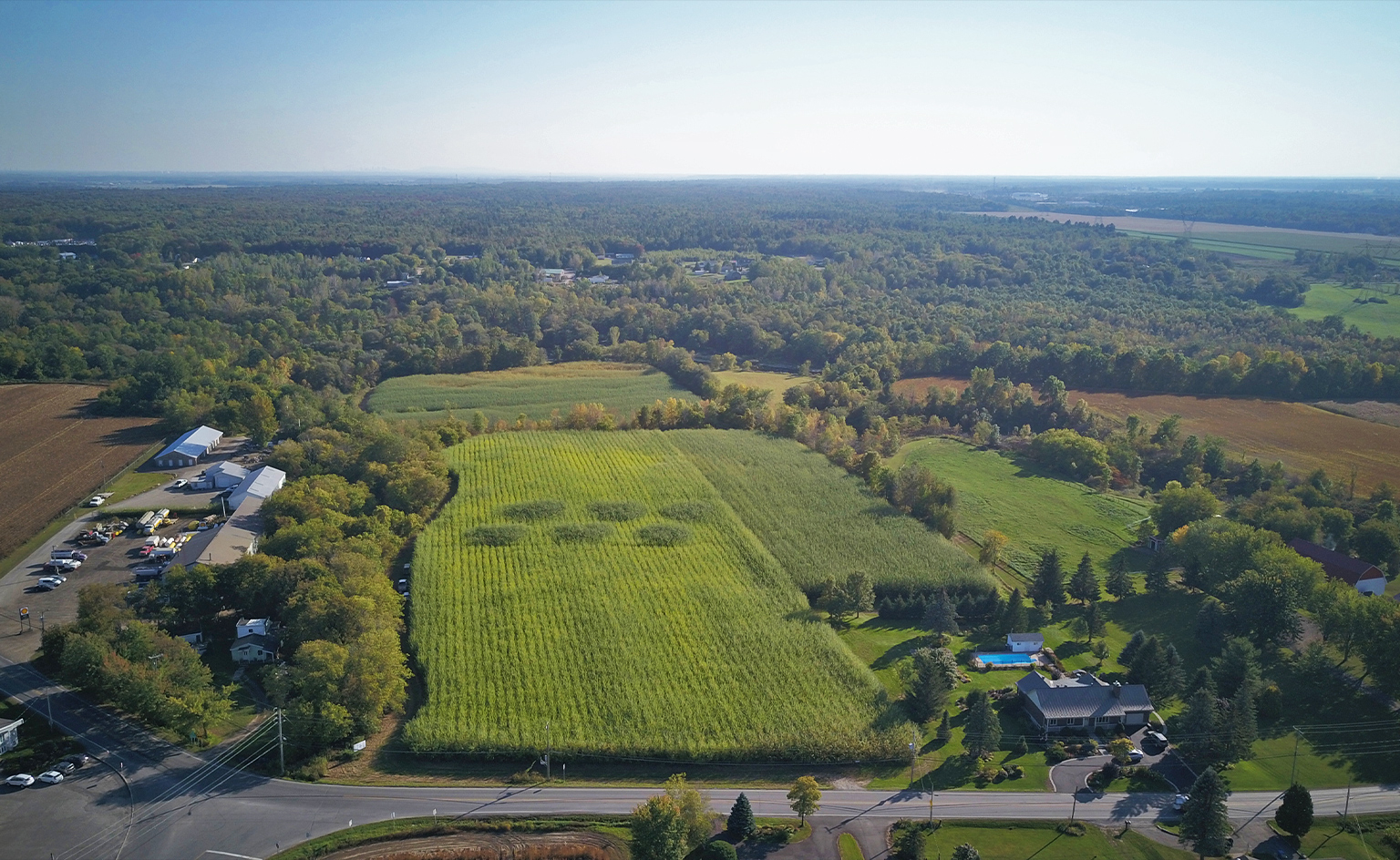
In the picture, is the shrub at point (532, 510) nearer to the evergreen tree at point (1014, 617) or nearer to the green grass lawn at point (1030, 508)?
the green grass lawn at point (1030, 508)

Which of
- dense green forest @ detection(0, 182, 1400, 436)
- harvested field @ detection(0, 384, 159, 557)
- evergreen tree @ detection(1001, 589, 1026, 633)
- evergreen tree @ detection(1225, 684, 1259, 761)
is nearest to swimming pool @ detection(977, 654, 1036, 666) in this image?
evergreen tree @ detection(1001, 589, 1026, 633)

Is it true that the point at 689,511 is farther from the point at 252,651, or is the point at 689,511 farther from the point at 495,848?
the point at 495,848

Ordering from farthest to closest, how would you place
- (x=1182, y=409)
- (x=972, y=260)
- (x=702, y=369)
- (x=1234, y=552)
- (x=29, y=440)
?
(x=972, y=260)
(x=702, y=369)
(x=1182, y=409)
(x=29, y=440)
(x=1234, y=552)

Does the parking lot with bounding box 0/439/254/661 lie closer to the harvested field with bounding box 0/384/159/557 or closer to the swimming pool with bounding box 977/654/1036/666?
the harvested field with bounding box 0/384/159/557

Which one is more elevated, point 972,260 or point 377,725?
point 972,260

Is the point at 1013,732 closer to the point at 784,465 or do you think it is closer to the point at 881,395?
the point at 784,465

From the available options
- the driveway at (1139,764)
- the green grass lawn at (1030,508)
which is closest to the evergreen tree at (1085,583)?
the green grass lawn at (1030,508)

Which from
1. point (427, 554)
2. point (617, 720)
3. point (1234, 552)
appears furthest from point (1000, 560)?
point (427, 554)

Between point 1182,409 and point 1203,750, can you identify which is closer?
point 1203,750
